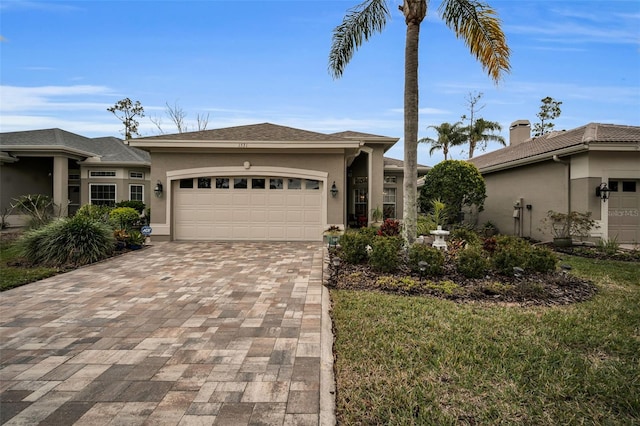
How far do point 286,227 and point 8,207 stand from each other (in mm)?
14183

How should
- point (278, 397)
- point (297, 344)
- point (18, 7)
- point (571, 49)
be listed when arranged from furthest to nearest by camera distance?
point (571, 49) < point (18, 7) < point (297, 344) < point (278, 397)

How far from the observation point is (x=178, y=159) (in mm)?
11461

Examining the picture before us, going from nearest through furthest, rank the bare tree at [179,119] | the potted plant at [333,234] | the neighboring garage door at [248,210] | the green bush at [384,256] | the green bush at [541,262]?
the green bush at [541,262] → the green bush at [384,256] → the potted plant at [333,234] → the neighboring garage door at [248,210] → the bare tree at [179,119]

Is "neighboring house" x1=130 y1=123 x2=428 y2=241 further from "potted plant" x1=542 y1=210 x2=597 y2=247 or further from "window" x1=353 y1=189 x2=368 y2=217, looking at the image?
"potted plant" x1=542 y1=210 x2=597 y2=247

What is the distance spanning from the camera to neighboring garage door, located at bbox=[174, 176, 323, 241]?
37.9 feet

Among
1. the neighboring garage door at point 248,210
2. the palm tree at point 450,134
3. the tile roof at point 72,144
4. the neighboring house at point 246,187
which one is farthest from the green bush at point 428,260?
the palm tree at point 450,134

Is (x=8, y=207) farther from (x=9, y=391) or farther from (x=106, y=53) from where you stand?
(x=9, y=391)

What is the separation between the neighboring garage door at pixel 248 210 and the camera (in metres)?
11.6

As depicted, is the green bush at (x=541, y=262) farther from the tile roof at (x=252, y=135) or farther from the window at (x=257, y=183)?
the window at (x=257, y=183)

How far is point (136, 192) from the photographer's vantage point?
57.7 ft

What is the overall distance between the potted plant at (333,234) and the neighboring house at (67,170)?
11.3 meters

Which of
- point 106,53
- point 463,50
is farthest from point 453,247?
point 106,53

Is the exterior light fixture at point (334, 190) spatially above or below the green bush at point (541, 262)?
above

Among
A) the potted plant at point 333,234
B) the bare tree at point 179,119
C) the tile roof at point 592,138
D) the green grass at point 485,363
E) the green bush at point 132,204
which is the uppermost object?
the bare tree at point 179,119
